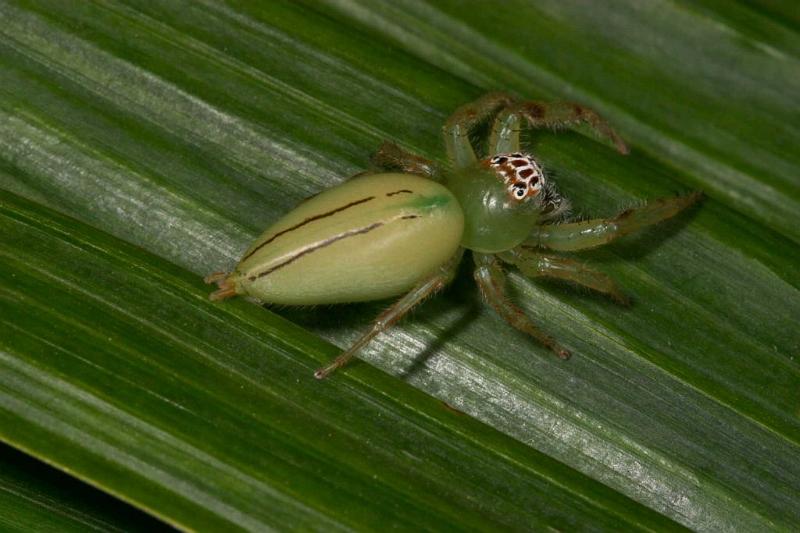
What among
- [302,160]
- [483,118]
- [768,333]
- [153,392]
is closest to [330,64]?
[302,160]

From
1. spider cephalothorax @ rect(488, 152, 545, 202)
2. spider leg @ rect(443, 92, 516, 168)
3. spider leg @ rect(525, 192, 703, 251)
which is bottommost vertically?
spider leg @ rect(525, 192, 703, 251)

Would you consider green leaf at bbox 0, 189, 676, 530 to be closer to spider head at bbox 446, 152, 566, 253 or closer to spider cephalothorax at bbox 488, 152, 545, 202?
spider head at bbox 446, 152, 566, 253

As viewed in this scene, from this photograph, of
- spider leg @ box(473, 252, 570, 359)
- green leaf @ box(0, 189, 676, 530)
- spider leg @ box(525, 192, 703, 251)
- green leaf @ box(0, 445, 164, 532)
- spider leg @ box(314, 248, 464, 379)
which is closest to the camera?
green leaf @ box(0, 189, 676, 530)

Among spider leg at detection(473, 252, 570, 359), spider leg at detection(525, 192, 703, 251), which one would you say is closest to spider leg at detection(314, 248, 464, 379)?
spider leg at detection(473, 252, 570, 359)

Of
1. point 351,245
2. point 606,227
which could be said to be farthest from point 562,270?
point 351,245

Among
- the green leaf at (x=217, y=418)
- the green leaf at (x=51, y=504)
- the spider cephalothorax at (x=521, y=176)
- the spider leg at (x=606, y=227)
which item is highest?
the spider cephalothorax at (x=521, y=176)

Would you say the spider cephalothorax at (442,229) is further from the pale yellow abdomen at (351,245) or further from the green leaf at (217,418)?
the green leaf at (217,418)

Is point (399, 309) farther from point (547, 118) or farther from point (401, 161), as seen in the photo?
point (547, 118)

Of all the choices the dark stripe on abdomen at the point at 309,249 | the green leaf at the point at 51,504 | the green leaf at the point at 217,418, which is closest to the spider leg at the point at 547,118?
the dark stripe on abdomen at the point at 309,249
